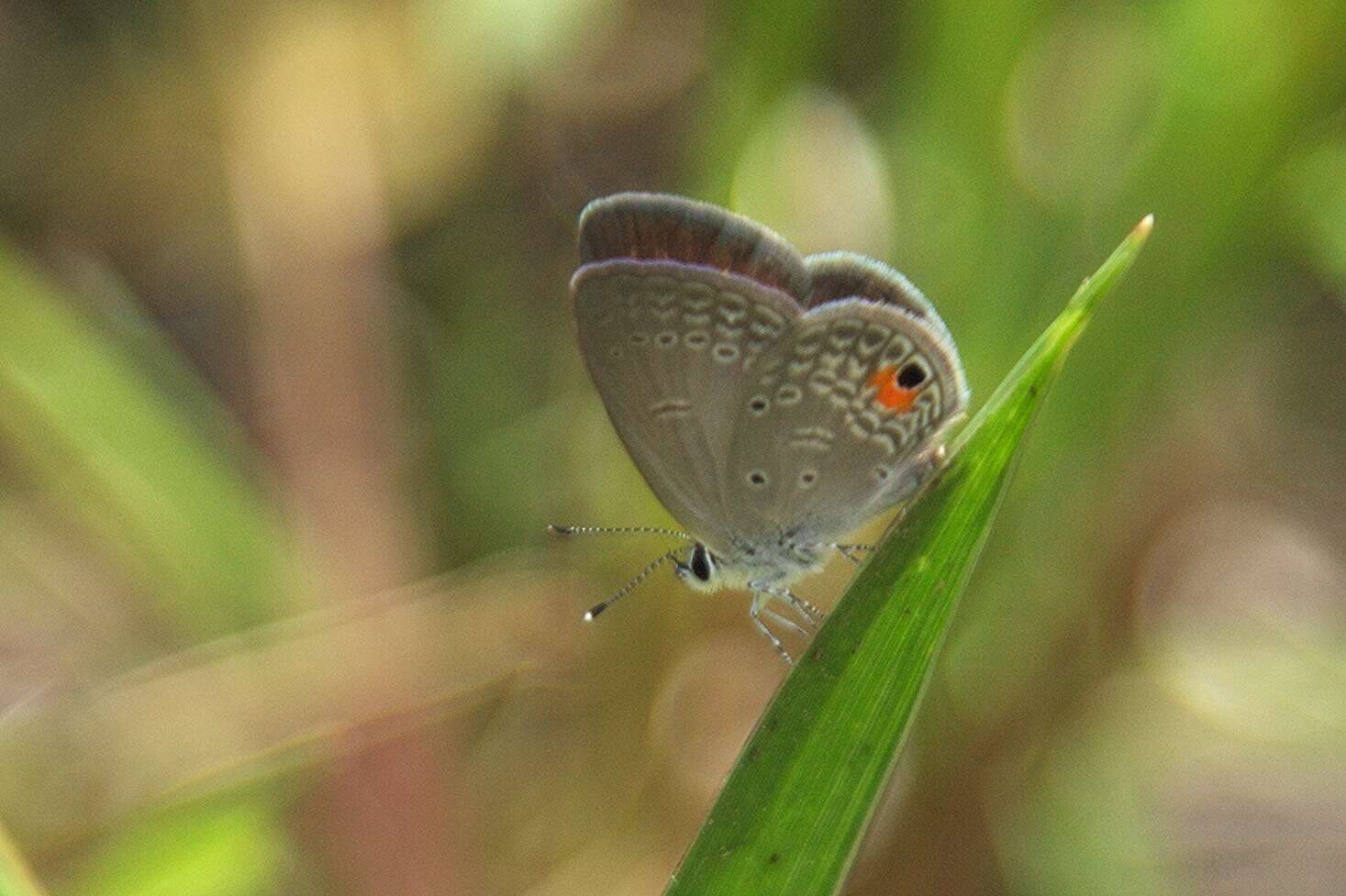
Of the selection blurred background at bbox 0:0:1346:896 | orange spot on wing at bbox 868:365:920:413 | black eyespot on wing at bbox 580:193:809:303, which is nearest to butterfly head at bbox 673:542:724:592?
orange spot on wing at bbox 868:365:920:413

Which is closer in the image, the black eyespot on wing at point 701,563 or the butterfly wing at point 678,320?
the butterfly wing at point 678,320

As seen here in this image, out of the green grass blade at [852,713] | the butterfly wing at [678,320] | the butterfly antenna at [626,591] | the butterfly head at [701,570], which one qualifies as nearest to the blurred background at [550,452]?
the butterfly antenna at [626,591]

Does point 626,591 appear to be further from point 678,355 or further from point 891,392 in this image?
point 891,392

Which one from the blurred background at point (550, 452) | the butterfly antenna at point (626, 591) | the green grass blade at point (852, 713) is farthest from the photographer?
the blurred background at point (550, 452)

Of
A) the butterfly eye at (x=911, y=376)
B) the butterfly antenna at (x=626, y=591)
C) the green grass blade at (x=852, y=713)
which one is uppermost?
the butterfly antenna at (x=626, y=591)

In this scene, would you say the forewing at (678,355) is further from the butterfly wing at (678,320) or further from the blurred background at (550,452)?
the blurred background at (550,452)

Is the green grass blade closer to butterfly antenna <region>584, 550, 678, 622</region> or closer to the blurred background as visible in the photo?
butterfly antenna <region>584, 550, 678, 622</region>
